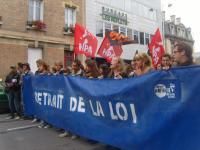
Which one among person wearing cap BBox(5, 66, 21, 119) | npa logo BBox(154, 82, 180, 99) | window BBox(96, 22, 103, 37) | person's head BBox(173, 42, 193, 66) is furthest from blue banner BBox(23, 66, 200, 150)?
window BBox(96, 22, 103, 37)

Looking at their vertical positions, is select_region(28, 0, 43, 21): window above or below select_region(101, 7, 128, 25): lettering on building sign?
below

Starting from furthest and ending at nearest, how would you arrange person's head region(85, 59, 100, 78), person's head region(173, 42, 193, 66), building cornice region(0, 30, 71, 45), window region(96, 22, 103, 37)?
window region(96, 22, 103, 37)
building cornice region(0, 30, 71, 45)
person's head region(85, 59, 100, 78)
person's head region(173, 42, 193, 66)

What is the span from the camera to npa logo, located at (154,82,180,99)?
434cm

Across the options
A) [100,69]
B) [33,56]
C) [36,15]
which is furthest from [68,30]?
[100,69]

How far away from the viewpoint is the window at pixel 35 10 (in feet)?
66.1

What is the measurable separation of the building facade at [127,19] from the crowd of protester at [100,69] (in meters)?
14.4

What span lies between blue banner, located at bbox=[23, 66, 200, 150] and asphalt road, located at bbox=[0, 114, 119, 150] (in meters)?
0.24

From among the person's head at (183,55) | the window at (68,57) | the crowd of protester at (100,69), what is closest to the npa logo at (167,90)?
the crowd of protester at (100,69)

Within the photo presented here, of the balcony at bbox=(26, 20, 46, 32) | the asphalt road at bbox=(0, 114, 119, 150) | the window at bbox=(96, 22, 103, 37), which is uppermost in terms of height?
the window at bbox=(96, 22, 103, 37)

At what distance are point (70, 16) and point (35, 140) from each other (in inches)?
650

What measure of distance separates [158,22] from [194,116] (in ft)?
103

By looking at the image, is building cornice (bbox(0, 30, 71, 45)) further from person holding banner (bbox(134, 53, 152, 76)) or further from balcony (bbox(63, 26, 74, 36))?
person holding banner (bbox(134, 53, 152, 76))

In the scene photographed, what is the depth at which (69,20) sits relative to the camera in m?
22.5

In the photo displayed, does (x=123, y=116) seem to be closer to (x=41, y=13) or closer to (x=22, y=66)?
(x=22, y=66)
